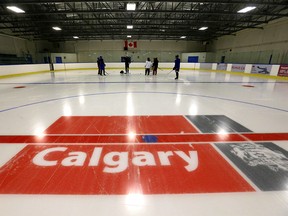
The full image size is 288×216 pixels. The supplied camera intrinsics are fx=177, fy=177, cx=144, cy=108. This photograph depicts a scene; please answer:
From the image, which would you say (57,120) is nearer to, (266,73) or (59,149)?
(59,149)

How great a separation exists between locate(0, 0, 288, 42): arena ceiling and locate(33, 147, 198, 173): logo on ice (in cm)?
968

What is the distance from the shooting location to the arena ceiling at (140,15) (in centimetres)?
1175

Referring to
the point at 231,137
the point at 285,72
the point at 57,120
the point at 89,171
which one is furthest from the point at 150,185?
the point at 285,72

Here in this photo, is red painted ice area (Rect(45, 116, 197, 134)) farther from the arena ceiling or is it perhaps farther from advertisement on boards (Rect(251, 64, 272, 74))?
advertisement on boards (Rect(251, 64, 272, 74))

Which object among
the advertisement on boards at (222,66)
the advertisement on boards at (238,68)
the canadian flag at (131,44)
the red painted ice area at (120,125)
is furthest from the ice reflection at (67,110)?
the canadian flag at (131,44)

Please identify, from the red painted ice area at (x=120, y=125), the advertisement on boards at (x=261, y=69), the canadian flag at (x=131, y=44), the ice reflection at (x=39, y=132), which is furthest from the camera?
the canadian flag at (x=131, y=44)

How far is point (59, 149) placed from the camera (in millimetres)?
2326

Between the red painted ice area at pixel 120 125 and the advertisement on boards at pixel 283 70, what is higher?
the advertisement on boards at pixel 283 70

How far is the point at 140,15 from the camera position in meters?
18.0

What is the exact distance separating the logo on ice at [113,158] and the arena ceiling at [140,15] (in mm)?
9680

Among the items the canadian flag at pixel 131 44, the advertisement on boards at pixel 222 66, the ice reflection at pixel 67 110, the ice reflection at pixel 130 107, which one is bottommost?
the ice reflection at pixel 67 110

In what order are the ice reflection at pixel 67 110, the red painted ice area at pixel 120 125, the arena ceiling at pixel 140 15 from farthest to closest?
1. the arena ceiling at pixel 140 15
2. the ice reflection at pixel 67 110
3. the red painted ice area at pixel 120 125

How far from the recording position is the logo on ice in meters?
2.00

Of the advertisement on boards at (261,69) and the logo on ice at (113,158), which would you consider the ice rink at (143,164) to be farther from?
the advertisement on boards at (261,69)
